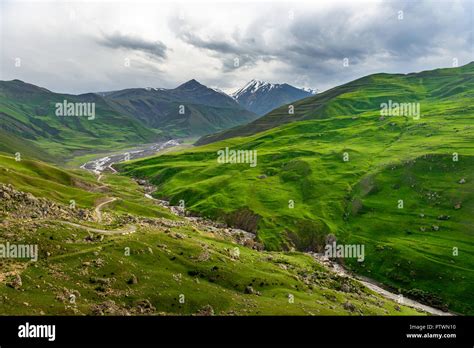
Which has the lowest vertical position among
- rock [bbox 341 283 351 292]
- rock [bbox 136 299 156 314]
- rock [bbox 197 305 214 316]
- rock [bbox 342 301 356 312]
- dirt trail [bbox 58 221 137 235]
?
rock [bbox 341 283 351 292]

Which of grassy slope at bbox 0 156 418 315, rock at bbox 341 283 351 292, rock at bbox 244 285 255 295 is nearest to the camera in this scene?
grassy slope at bbox 0 156 418 315

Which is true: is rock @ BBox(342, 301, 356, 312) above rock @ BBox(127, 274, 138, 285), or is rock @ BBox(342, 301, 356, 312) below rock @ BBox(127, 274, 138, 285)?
below

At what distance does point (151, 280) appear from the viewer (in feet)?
206

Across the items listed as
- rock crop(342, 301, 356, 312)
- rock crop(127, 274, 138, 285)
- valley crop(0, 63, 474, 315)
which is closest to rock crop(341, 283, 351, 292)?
valley crop(0, 63, 474, 315)

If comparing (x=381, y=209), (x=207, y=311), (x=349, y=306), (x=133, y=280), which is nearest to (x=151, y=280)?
(x=133, y=280)

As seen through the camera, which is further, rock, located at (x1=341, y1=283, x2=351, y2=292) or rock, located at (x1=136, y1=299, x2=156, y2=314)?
rock, located at (x1=341, y1=283, x2=351, y2=292)

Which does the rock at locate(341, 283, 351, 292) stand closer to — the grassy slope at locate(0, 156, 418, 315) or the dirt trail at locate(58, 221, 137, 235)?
the grassy slope at locate(0, 156, 418, 315)

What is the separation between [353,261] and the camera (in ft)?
394

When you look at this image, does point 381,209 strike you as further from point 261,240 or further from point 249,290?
point 249,290

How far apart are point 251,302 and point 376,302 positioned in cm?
3648

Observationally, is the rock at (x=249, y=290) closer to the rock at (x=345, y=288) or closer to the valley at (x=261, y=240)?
the valley at (x=261, y=240)

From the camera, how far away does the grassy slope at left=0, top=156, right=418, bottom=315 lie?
53250mm

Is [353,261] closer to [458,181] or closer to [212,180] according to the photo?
[458,181]
